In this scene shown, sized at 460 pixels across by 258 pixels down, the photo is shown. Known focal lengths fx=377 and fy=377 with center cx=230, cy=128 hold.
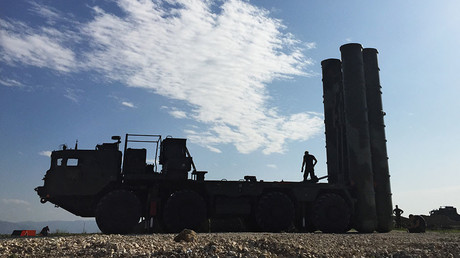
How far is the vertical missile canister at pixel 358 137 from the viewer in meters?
17.2

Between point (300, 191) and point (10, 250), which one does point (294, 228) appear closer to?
point (300, 191)

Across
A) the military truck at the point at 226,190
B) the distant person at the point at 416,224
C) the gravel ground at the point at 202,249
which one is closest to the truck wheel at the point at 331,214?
the military truck at the point at 226,190

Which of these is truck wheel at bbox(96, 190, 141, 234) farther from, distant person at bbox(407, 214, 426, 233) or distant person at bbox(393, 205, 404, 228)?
distant person at bbox(393, 205, 404, 228)

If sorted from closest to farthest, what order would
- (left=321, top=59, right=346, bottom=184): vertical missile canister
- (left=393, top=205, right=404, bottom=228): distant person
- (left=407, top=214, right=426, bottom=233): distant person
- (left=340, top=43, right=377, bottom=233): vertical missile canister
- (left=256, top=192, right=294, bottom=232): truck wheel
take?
(left=256, top=192, right=294, bottom=232): truck wheel, (left=340, top=43, right=377, bottom=233): vertical missile canister, (left=321, top=59, right=346, bottom=184): vertical missile canister, (left=407, top=214, right=426, bottom=233): distant person, (left=393, top=205, right=404, bottom=228): distant person

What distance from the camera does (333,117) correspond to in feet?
64.3

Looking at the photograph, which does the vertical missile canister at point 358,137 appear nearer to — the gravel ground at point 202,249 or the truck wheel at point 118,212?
the gravel ground at point 202,249

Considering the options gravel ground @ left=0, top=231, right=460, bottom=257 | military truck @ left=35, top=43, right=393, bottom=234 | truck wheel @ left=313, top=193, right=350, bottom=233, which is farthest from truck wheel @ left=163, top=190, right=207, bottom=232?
truck wheel @ left=313, top=193, right=350, bottom=233

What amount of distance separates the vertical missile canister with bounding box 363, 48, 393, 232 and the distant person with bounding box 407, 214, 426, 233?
2359mm

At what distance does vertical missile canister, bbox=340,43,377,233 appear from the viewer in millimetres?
17203

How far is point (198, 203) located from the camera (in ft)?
50.1

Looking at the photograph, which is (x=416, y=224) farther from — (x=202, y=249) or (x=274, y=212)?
(x=202, y=249)

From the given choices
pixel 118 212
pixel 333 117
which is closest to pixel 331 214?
pixel 333 117

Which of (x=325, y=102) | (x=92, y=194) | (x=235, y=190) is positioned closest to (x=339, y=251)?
(x=235, y=190)

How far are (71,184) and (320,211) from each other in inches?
411
